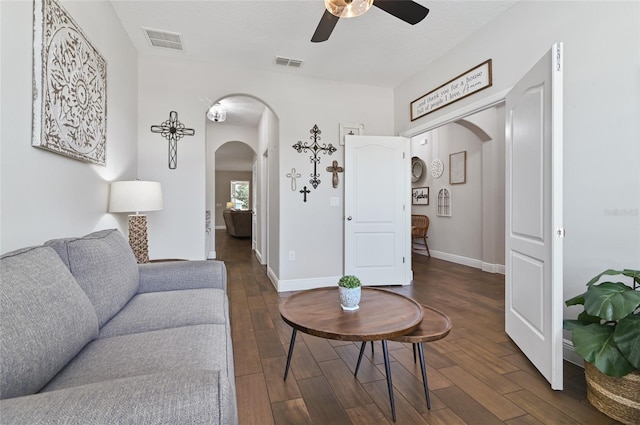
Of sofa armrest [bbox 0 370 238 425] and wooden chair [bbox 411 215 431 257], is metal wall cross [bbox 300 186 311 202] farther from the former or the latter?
sofa armrest [bbox 0 370 238 425]

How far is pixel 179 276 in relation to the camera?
2.18 meters

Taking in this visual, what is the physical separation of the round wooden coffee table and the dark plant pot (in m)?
0.92

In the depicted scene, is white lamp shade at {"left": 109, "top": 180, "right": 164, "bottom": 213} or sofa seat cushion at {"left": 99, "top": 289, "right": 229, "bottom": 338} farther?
white lamp shade at {"left": 109, "top": 180, "right": 164, "bottom": 213}

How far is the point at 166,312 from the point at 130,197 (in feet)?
4.20

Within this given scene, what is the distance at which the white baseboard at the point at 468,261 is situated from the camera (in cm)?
484

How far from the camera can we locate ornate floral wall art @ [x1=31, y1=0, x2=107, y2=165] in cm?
157

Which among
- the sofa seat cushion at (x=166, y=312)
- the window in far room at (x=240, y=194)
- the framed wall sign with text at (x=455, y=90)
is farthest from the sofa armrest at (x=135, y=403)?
the window in far room at (x=240, y=194)

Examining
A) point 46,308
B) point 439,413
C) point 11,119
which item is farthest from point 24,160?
point 439,413

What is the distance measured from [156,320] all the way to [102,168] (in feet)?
4.97

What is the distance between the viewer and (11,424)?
0.59 metres

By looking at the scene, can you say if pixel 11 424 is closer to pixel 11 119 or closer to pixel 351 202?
pixel 11 119

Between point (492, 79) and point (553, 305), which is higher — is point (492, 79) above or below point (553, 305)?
above

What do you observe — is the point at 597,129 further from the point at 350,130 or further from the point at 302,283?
the point at 302,283

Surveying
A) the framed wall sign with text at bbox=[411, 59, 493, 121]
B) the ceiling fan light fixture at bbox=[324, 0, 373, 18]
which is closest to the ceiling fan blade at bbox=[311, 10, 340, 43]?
the ceiling fan light fixture at bbox=[324, 0, 373, 18]
